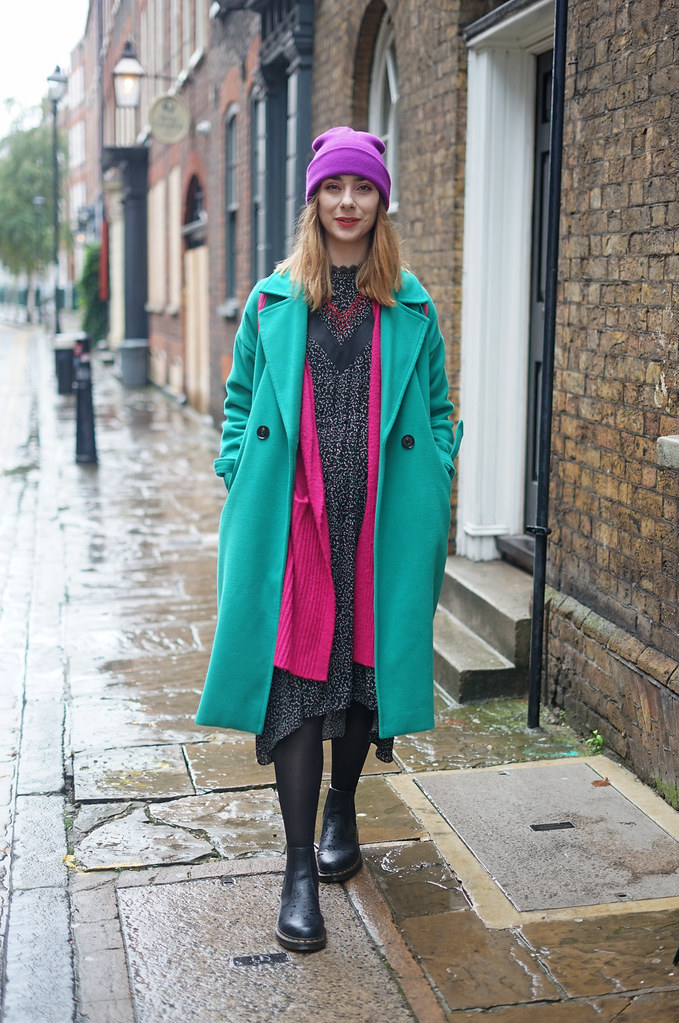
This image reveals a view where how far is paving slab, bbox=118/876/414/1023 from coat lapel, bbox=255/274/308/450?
1.27m

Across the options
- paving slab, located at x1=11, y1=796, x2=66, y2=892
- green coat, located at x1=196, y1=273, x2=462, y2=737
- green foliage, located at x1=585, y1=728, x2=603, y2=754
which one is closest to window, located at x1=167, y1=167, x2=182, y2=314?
green foliage, located at x1=585, y1=728, x2=603, y2=754

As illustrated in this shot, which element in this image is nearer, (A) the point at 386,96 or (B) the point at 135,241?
(A) the point at 386,96

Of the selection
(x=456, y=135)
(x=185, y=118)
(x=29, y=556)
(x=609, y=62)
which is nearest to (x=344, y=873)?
(x=609, y=62)

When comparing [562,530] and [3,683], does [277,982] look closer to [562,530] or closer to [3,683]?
[562,530]

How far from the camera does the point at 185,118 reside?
52.9 ft

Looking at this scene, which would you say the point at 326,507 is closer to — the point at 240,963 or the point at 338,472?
the point at 338,472

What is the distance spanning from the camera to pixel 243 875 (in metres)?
3.53

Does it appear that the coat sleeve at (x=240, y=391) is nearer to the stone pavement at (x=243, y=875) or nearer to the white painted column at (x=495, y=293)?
the stone pavement at (x=243, y=875)

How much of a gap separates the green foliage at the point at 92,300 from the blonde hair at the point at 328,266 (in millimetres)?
27265

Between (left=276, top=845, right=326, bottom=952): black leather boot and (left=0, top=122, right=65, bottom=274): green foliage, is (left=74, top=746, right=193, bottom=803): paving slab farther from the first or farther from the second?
(left=0, top=122, right=65, bottom=274): green foliage

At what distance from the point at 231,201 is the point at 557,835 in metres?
11.7

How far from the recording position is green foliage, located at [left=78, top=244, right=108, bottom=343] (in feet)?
97.6

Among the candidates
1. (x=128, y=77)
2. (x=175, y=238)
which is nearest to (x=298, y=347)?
(x=128, y=77)

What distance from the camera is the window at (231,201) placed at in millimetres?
13953
